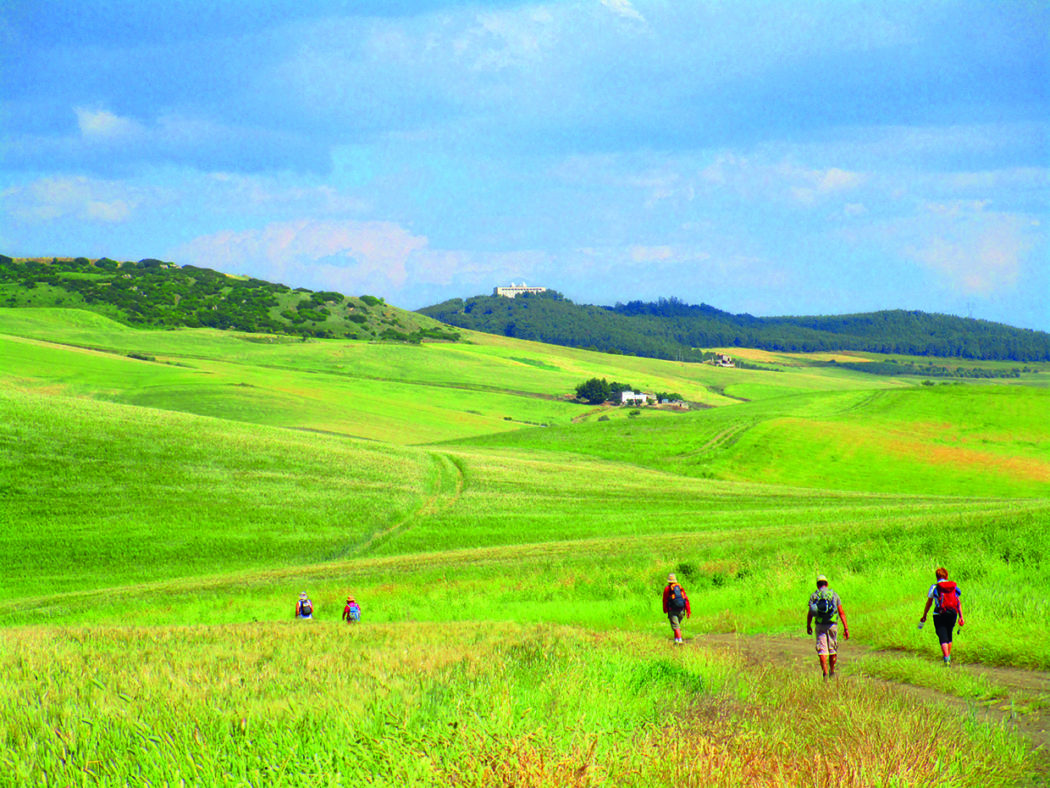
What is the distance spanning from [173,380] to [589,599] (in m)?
118

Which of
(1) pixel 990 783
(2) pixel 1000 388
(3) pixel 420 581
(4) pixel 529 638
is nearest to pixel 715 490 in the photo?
(3) pixel 420 581

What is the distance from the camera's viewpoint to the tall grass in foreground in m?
5.50

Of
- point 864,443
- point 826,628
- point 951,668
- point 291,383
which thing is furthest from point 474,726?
point 291,383

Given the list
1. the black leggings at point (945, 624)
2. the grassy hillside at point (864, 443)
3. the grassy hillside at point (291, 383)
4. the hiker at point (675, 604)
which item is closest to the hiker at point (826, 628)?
the black leggings at point (945, 624)

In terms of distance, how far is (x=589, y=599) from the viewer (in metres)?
25.6

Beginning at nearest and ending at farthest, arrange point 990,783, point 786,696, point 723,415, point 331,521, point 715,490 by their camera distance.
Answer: point 990,783 → point 786,696 → point 331,521 → point 715,490 → point 723,415

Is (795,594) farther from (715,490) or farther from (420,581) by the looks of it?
(715,490)

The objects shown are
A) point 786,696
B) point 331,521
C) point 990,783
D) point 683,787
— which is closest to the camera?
point 683,787

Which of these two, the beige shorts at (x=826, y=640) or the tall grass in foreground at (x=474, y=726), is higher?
the tall grass in foreground at (x=474, y=726)

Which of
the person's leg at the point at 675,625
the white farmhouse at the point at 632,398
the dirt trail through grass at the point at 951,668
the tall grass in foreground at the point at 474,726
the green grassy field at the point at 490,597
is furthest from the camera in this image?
the white farmhouse at the point at 632,398

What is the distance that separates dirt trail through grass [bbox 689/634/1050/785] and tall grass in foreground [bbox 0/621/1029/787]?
139 cm

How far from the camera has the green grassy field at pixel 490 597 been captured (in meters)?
5.95

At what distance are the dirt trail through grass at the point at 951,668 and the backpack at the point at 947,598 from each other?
3.04ft

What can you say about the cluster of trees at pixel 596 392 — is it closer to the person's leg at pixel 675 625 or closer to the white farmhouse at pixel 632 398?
the white farmhouse at pixel 632 398
